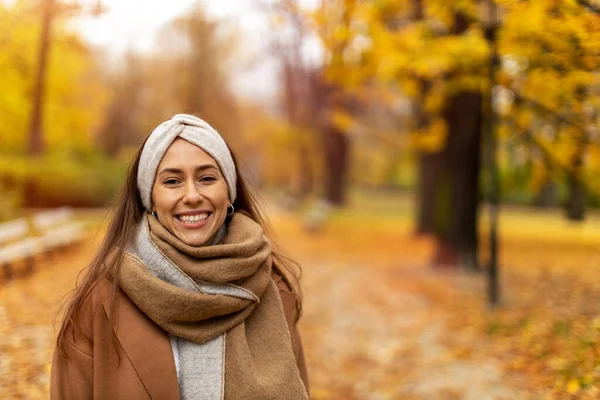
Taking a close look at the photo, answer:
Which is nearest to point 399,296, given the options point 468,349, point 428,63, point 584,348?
point 468,349

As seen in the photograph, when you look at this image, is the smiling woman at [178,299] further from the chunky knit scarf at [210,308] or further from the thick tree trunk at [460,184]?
the thick tree trunk at [460,184]

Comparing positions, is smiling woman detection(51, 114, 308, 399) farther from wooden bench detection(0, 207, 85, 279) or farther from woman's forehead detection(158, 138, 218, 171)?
wooden bench detection(0, 207, 85, 279)

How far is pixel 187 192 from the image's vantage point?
2.04 meters

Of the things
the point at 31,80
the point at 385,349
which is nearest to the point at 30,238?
the point at 31,80

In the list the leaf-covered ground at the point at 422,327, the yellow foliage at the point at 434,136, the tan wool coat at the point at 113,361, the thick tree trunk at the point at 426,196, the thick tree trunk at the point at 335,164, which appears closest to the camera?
the tan wool coat at the point at 113,361

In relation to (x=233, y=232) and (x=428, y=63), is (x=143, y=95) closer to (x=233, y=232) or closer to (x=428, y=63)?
(x=428, y=63)

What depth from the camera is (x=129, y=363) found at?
75.5 inches

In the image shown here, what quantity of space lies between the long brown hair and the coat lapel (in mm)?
36

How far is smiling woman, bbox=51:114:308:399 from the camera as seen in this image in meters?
1.93

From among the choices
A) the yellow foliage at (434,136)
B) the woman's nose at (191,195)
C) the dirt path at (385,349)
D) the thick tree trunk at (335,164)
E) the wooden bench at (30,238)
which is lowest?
the thick tree trunk at (335,164)

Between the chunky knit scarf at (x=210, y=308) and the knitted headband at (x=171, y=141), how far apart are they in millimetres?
139

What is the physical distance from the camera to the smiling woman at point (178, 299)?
1927 millimetres

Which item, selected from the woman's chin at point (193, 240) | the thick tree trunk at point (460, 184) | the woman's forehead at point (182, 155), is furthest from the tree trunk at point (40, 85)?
the woman's chin at point (193, 240)

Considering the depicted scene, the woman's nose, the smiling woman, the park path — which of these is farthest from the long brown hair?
the park path
